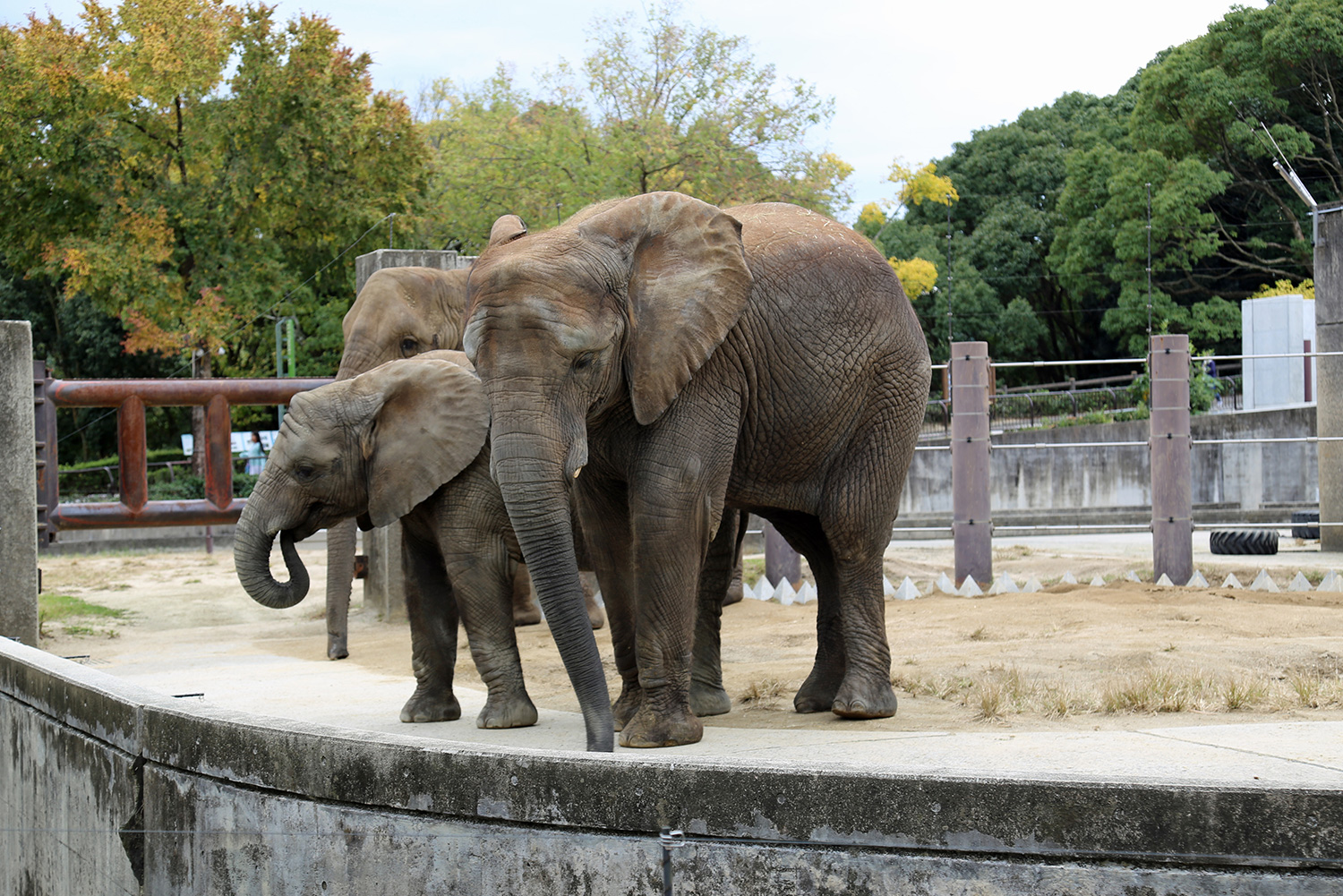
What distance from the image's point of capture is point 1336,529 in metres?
16.7

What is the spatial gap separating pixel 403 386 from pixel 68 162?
24.1 meters

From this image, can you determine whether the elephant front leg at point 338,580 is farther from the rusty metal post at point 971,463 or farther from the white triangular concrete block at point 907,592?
the rusty metal post at point 971,463

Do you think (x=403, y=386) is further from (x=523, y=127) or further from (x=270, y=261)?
(x=523, y=127)

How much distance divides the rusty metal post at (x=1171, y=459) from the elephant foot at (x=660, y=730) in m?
8.16

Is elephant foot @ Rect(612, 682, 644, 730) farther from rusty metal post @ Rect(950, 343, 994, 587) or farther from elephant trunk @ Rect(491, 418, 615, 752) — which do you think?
rusty metal post @ Rect(950, 343, 994, 587)

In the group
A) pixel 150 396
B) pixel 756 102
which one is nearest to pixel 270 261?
pixel 756 102

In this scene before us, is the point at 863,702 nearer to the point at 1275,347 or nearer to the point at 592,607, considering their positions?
the point at 592,607

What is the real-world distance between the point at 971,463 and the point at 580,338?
856 cm

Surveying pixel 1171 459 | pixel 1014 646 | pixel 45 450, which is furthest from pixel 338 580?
Result: pixel 1171 459

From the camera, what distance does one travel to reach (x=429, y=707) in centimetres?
716

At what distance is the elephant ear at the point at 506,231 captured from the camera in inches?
245

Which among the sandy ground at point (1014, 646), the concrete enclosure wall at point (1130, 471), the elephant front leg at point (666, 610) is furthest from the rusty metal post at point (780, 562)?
the concrete enclosure wall at point (1130, 471)

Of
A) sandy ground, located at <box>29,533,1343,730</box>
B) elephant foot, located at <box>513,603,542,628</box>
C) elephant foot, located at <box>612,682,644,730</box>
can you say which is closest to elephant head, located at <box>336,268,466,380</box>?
sandy ground, located at <box>29,533,1343,730</box>

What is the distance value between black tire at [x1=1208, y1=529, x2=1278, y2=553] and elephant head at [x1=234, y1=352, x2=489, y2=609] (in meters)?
13.4
